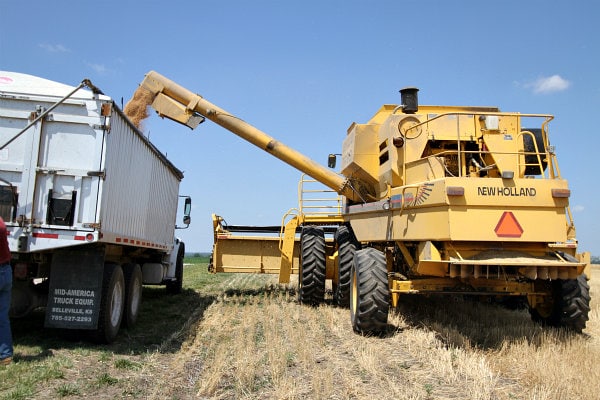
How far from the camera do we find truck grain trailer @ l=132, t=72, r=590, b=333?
224 inches

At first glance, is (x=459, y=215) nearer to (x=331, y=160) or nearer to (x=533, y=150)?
(x=533, y=150)

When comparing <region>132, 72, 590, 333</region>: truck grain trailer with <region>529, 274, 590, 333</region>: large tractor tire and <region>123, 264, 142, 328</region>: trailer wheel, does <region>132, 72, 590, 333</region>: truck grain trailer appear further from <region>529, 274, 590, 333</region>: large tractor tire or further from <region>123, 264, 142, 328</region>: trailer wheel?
<region>123, 264, 142, 328</region>: trailer wheel

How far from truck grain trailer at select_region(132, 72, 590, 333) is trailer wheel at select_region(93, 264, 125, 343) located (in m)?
3.21

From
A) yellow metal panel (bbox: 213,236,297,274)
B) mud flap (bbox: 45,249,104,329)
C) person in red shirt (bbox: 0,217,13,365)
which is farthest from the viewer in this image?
yellow metal panel (bbox: 213,236,297,274)

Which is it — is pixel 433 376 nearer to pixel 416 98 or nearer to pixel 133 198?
pixel 416 98

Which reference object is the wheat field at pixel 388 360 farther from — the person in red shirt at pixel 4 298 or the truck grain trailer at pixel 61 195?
the person in red shirt at pixel 4 298

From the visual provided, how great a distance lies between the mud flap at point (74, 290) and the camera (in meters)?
5.93

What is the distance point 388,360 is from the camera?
5445 mm

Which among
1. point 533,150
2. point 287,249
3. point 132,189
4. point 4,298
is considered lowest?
point 4,298

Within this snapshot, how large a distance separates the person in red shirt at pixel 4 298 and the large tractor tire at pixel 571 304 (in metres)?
6.62

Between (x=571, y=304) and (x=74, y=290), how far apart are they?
6.30 meters

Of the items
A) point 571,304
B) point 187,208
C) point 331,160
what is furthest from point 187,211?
point 571,304

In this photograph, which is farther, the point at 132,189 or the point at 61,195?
the point at 132,189

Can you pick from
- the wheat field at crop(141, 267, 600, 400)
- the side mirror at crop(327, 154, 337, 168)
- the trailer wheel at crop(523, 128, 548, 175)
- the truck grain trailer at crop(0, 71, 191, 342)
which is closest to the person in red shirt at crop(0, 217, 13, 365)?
the truck grain trailer at crop(0, 71, 191, 342)
